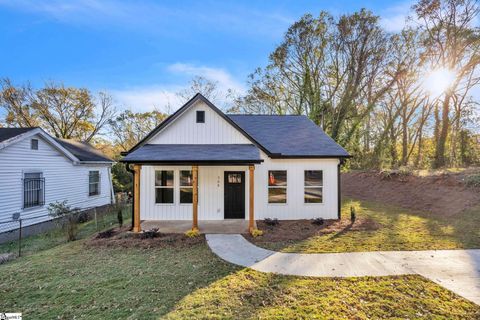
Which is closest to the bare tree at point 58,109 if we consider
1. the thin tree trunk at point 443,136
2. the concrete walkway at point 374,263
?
the concrete walkway at point 374,263

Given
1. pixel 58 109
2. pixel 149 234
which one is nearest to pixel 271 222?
pixel 149 234

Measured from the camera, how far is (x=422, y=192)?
46.6 feet

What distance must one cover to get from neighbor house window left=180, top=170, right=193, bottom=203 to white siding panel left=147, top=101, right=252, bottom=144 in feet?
4.78

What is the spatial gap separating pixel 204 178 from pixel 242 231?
3.11m

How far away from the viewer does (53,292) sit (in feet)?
16.1

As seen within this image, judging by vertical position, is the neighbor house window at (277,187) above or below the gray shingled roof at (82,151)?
below

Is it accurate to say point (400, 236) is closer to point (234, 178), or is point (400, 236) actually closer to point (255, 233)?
point (255, 233)

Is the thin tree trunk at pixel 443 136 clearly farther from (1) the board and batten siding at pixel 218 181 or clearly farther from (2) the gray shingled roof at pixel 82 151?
(2) the gray shingled roof at pixel 82 151

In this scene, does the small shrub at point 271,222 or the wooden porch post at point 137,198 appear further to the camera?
the small shrub at point 271,222

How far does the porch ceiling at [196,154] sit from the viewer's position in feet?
29.2

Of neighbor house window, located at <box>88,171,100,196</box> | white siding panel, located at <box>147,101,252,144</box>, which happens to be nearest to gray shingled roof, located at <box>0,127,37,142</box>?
neighbor house window, located at <box>88,171,100,196</box>

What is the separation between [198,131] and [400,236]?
352 inches

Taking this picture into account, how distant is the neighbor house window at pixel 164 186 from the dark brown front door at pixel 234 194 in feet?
8.22

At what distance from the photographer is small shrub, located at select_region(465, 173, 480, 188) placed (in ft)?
40.7
